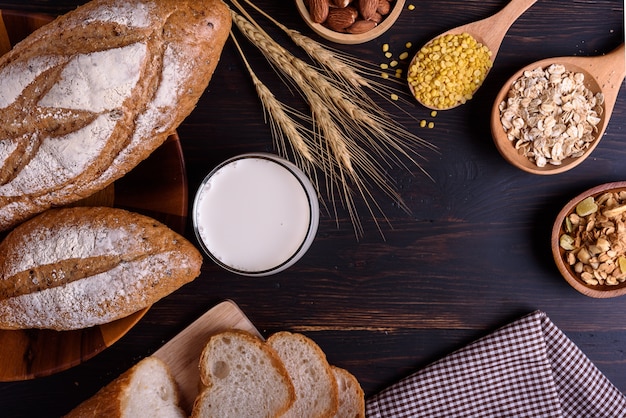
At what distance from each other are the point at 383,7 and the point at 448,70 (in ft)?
0.76

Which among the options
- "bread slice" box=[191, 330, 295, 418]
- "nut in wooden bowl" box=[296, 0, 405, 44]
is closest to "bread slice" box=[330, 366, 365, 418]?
"bread slice" box=[191, 330, 295, 418]

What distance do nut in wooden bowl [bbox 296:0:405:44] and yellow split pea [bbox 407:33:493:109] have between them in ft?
0.44

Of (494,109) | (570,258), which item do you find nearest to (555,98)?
(494,109)

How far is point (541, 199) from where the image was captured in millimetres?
1663

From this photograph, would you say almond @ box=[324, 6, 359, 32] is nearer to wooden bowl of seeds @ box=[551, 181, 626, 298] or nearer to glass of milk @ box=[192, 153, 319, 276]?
glass of milk @ box=[192, 153, 319, 276]

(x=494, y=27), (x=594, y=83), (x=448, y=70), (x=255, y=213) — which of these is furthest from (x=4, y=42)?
(x=594, y=83)

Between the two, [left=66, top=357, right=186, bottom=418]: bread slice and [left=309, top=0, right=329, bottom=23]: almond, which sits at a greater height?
[left=309, top=0, right=329, bottom=23]: almond

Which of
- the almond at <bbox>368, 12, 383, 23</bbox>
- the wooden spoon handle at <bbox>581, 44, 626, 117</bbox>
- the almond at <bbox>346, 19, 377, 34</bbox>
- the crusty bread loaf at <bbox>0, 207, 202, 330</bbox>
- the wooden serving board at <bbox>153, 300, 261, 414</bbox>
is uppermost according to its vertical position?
the almond at <bbox>368, 12, 383, 23</bbox>

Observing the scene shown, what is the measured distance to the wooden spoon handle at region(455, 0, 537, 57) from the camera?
160 centimetres

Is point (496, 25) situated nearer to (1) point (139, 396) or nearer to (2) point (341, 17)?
(2) point (341, 17)

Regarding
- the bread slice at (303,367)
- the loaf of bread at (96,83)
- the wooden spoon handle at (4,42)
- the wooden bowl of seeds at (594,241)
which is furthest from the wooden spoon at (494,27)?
the wooden spoon handle at (4,42)

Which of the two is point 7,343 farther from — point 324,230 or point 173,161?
point 324,230

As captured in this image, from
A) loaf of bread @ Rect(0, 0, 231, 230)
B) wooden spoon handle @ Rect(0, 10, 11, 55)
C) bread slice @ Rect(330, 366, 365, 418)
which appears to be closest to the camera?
loaf of bread @ Rect(0, 0, 231, 230)

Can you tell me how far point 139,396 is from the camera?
157 cm
